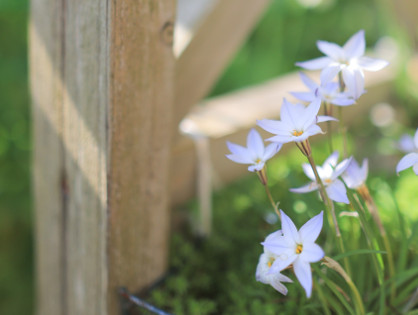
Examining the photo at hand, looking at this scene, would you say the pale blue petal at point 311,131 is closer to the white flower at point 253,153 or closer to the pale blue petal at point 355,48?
the white flower at point 253,153

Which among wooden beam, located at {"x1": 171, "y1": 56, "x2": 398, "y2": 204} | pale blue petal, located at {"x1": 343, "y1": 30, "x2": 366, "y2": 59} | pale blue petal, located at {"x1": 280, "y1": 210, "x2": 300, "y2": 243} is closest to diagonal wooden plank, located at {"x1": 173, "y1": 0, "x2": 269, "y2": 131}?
wooden beam, located at {"x1": 171, "y1": 56, "x2": 398, "y2": 204}

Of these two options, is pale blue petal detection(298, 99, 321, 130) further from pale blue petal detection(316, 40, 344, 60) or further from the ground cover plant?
pale blue petal detection(316, 40, 344, 60)

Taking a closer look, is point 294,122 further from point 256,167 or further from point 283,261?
point 283,261

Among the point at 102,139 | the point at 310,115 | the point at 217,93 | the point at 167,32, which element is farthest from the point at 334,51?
the point at 217,93

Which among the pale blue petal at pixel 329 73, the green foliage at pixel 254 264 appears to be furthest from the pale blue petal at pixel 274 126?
the green foliage at pixel 254 264

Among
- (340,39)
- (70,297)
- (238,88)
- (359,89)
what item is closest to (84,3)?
(359,89)

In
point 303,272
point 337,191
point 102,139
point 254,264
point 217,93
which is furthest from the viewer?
point 217,93

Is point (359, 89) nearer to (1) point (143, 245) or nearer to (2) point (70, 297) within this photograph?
(1) point (143, 245)
